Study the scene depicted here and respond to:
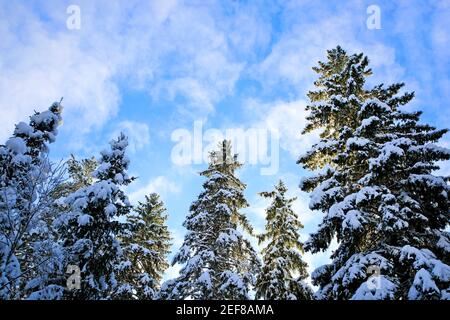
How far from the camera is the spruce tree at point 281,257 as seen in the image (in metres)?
18.2

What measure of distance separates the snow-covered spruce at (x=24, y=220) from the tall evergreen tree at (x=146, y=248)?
15.6ft

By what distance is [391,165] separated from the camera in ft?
39.2

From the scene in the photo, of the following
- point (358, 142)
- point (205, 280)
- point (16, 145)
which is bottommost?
point (205, 280)

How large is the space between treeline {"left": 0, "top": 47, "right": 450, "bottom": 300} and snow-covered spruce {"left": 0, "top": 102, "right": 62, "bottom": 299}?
0.05 m

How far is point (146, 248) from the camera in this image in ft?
71.8

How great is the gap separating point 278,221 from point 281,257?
2.33 metres

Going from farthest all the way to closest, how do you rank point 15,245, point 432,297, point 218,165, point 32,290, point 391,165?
1. point 218,165
2. point 32,290
3. point 15,245
4. point 391,165
5. point 432,297

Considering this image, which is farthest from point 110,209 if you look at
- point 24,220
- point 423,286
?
point 423,286

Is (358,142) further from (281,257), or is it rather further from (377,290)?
(281,257)

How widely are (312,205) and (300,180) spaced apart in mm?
2026

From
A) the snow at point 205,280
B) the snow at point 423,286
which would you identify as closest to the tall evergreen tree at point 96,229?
the snow at point 205,280

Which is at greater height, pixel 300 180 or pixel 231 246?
pixel 300 180
